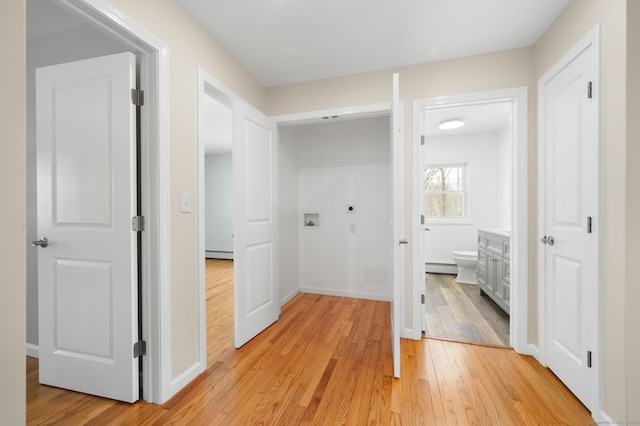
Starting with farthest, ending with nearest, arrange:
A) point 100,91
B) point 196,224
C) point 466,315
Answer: point 466,315 < point 196,224 < point 100,91

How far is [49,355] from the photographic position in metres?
1.71

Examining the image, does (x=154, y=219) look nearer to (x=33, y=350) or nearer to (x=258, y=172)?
(x=258, y=172)

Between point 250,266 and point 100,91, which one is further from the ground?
point 100,91

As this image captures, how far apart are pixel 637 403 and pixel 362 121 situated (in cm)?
320

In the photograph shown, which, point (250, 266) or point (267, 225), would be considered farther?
point (267, 225)

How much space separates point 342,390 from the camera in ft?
5.63

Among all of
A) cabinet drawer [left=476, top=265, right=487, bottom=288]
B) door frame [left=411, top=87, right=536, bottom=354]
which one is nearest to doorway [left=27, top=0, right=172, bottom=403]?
door frame [left=411, top=87, right=536, bottom=354]

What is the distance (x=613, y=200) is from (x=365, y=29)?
6.09 feet

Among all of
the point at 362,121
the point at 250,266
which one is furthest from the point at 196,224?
the point at 362,121

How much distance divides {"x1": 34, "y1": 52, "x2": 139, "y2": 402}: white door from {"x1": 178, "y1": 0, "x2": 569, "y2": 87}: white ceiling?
0.83 meters

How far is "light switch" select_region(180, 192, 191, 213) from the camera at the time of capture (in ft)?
5.78

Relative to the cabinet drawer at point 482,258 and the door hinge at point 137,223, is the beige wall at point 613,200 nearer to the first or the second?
the cabinet drawer at point 482,258

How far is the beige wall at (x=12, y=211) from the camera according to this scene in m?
0.68

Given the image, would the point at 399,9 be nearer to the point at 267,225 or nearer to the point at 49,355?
the point at 267,225
